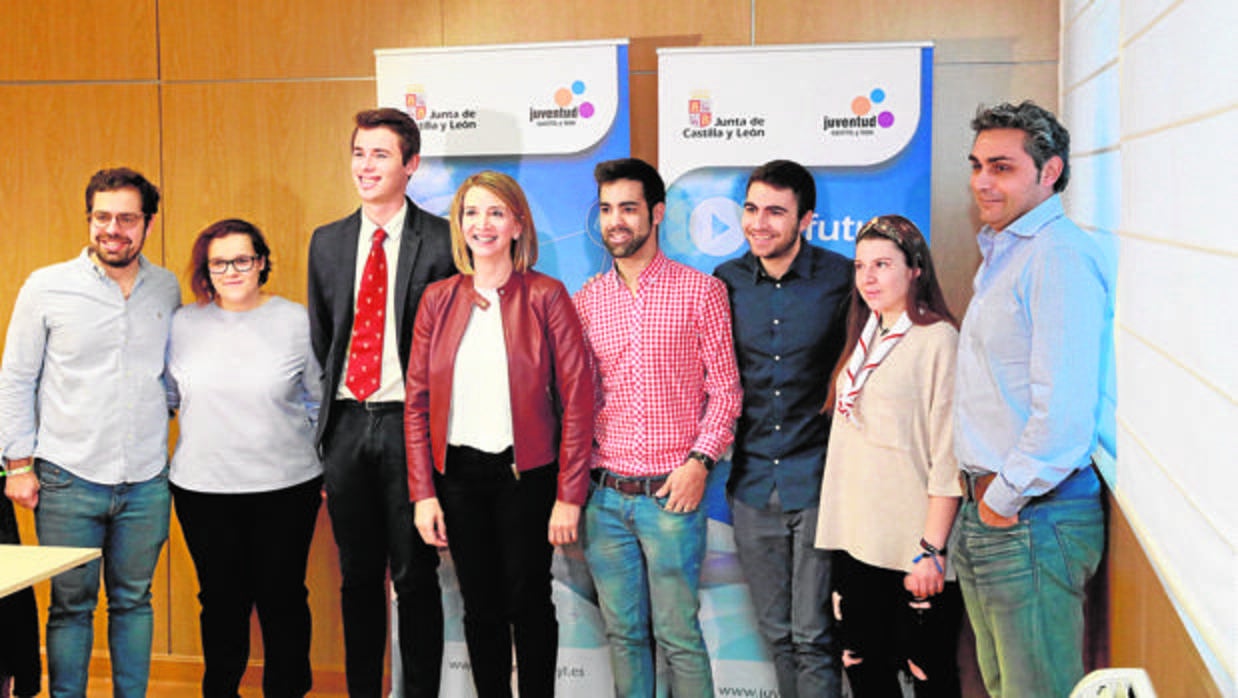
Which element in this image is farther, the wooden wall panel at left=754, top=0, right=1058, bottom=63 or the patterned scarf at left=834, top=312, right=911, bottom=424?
the wooden wall panel at left=754, top=0, right=1058, bottom=63

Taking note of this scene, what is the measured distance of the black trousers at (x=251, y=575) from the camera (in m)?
3.42

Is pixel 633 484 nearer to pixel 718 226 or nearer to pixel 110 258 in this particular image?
pixel 718 226

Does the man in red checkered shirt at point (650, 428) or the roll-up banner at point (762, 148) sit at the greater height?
the roll-up banner at point (762, 148)

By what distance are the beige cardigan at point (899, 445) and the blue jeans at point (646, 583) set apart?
53 cm

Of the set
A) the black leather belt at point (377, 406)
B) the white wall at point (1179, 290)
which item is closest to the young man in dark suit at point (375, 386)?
the black leather belt at point (377, 406)

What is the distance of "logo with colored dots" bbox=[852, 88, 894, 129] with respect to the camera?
11.3 feet

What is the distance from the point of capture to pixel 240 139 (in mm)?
4203

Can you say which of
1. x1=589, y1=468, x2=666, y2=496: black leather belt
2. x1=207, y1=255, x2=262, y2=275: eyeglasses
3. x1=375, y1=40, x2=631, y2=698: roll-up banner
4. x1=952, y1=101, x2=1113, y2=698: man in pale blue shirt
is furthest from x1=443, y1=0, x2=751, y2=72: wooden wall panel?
x1=589, y1=468, x2=666, y2=496: black leather belt

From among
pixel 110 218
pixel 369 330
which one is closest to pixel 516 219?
pixel 369 330

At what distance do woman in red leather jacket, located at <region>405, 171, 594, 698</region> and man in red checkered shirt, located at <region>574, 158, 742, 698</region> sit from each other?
0.34 feet

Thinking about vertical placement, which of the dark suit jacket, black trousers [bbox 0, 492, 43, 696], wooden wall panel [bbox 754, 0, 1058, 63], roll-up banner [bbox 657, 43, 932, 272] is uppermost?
wooden wall panel [bbox 754, 0, 1058, 63]

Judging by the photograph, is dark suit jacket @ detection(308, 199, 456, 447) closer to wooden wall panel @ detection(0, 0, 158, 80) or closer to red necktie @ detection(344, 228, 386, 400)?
red necktie @ detection(344, 228, 386, 400)

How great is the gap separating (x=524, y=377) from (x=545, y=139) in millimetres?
912

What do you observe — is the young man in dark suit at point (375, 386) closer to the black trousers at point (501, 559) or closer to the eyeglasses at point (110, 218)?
the black trousers at point (501, 559)
